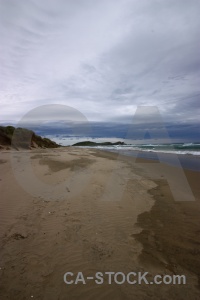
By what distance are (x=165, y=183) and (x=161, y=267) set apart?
6.71m

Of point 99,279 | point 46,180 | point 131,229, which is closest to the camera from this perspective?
point 99,279

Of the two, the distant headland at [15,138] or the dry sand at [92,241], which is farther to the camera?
the distant headland at [15,138]

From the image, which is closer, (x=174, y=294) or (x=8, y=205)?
(x=174, y=294)

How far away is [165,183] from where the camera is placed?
972 centimetres

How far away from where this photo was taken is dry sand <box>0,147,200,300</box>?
294 cm

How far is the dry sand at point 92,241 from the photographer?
2.94 m

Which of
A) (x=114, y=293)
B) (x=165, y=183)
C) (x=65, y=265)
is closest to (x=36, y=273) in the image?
(x=65, y=265)

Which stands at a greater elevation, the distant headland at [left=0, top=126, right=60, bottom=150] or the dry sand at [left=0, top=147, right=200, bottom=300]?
the distant headland at [left=0, top=126, right=60, bottom=150]

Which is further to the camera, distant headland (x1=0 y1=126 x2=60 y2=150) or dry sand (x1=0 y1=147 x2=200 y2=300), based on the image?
distant headland (x1=0 y1=126 x2=60 y2=150)

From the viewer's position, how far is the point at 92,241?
13.7 feet

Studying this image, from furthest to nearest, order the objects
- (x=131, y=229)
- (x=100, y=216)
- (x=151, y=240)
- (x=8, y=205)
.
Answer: (x=8, y=205) → (x=100, y=216) → (x=131, y=229) → (x=151, y=240)

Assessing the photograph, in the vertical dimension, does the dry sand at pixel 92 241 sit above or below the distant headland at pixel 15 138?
below

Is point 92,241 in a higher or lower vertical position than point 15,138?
lower

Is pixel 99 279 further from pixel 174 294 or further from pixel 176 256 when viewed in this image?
pixel 176 256
